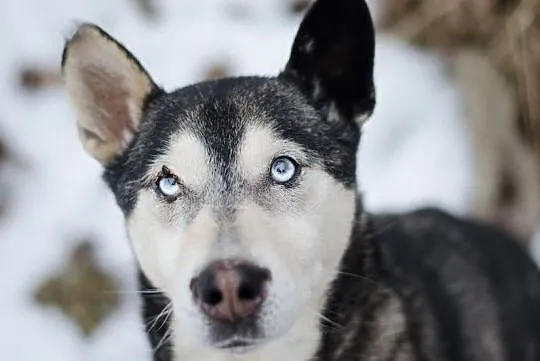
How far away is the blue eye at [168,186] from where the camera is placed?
274cm

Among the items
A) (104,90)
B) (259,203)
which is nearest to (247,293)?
(259,203)

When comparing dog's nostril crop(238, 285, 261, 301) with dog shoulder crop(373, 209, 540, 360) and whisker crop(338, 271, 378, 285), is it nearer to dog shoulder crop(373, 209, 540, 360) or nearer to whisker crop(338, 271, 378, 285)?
whisker crop(338, 271, 378, 285)

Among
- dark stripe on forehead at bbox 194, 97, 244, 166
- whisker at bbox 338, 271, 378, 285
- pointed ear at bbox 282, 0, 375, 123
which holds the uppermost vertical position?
pointed ear at bbox 282, 0, 375, 123

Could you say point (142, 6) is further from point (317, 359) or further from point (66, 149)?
point (317, 359)

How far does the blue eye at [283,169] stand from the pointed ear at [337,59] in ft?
0.89

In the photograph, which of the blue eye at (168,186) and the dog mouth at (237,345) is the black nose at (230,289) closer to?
the dog mouth at (237,345)

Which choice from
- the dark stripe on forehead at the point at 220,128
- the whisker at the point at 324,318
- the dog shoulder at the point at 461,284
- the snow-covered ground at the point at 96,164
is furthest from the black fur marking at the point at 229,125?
the snow-covered ground at the point at 96,164

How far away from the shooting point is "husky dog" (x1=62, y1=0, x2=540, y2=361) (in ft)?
8.26

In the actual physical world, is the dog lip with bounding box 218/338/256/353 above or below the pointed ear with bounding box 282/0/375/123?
below

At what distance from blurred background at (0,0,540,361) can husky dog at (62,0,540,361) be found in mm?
1599

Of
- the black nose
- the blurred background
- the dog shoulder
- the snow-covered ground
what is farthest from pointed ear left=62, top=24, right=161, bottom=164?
the blurred background

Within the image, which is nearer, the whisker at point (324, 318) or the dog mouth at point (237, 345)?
the dog mouth at point (237, 345)

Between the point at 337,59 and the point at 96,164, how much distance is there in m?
2.50

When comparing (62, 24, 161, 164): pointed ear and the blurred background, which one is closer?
(62, 24, 161, 164): pointed ear
